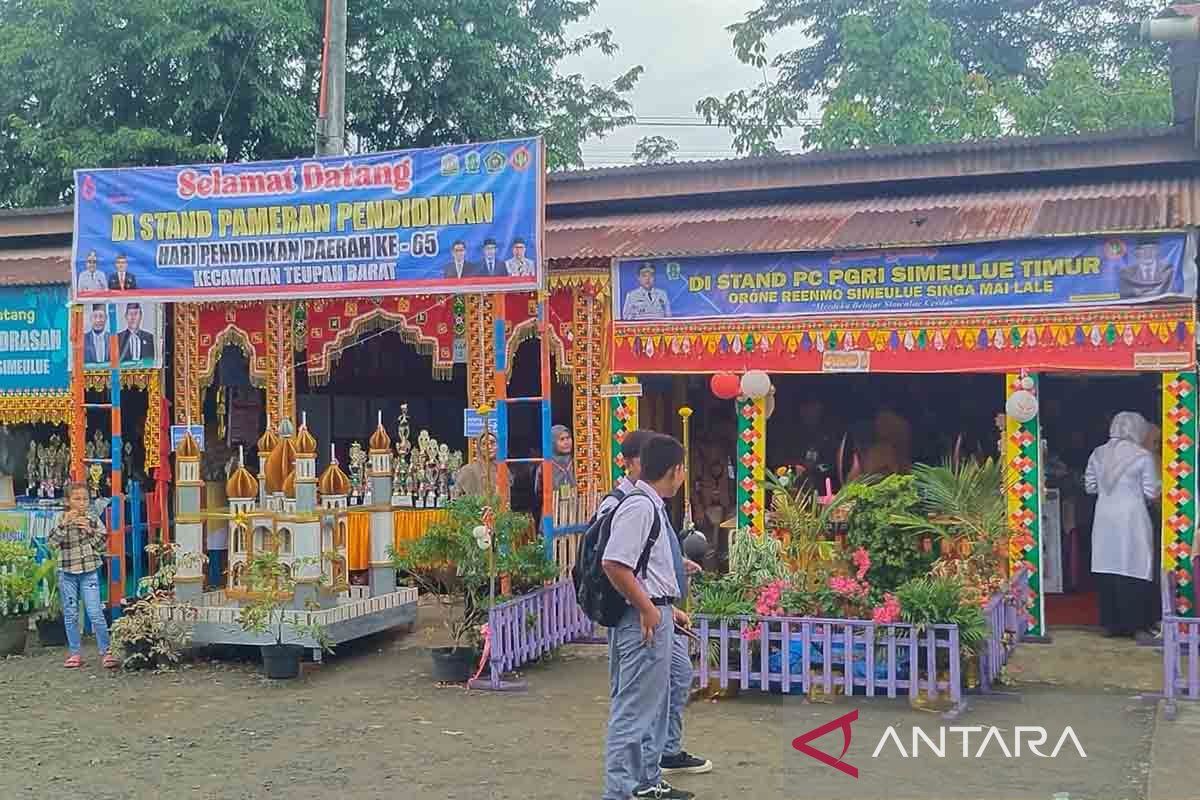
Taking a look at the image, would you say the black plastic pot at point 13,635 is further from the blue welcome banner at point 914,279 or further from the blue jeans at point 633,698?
the blue jeans at point 633,698

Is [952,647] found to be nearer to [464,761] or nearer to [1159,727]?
[1159,727]

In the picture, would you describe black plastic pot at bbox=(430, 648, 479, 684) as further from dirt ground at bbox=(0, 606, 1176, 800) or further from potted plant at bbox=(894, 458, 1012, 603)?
potted plant at bbox=(894, 458, 1012, 603)

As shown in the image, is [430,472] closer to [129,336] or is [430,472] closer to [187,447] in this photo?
[187,447]

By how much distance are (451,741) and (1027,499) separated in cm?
486

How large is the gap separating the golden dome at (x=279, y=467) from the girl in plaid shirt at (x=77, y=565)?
137cm

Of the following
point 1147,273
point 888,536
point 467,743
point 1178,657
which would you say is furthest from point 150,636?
point 1147,273

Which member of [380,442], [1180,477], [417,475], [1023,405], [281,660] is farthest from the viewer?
[417,475]

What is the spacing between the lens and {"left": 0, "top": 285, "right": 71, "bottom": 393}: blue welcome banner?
12.3m

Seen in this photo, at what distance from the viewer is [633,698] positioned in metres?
5.37

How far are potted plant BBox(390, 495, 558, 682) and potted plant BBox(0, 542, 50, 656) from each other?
11.1ft

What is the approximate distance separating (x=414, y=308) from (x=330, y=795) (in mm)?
6337

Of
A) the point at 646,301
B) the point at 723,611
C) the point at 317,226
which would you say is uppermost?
the point at 317,226

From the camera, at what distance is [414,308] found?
11.8 meters

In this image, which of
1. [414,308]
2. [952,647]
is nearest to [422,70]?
[414,308]
